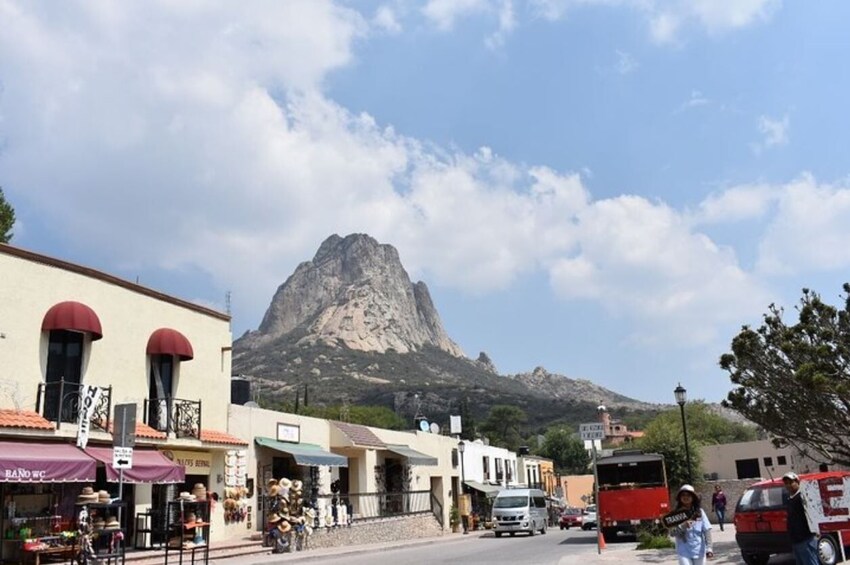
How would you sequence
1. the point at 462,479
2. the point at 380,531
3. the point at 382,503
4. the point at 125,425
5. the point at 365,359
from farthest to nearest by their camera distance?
the point at 365,359
the point at 462,479
the point at 382,503
the point at 380,531
the point at 125,425

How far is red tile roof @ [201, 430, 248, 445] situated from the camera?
22884 millimetres

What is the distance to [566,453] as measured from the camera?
102 m

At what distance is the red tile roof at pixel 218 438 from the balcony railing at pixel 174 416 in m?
0.38

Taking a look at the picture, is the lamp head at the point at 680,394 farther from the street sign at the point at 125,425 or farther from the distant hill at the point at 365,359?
the distant hill at the point at 365,359

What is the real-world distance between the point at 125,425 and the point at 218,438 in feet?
32.5

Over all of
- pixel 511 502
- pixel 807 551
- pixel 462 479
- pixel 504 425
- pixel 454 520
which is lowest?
pixel 454 520

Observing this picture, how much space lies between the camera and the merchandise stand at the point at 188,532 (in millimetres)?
16078

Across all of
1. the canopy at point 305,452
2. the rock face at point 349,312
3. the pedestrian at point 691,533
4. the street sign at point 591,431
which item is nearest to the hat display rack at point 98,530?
the canopy at point 305,452

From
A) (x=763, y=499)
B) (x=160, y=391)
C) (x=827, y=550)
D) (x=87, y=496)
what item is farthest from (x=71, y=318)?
(x=827, y=550)

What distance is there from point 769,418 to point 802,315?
3141 mm

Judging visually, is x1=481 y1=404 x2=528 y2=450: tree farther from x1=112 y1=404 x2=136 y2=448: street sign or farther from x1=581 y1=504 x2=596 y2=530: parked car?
x1=112 y1=404 x2=136 y2=448: street sign

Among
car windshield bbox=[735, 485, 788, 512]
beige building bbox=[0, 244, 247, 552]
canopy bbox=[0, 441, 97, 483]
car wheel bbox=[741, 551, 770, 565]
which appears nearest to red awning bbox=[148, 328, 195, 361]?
beige building bbox=[0, 244, 247, 552]

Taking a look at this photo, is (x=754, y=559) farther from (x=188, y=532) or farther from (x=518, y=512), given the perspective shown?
(x=518, y=512)

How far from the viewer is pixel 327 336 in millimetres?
154875
